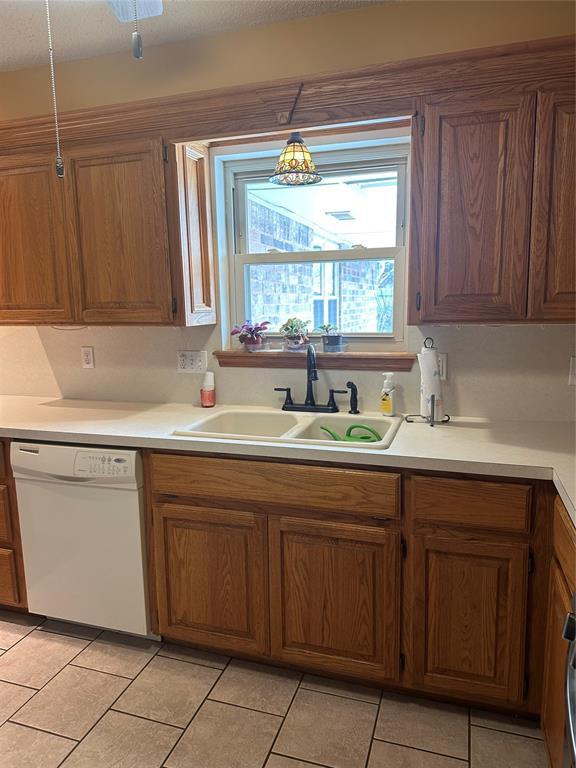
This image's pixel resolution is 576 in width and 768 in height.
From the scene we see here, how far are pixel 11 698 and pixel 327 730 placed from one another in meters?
1.15

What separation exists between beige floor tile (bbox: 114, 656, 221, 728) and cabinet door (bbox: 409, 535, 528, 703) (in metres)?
0.81

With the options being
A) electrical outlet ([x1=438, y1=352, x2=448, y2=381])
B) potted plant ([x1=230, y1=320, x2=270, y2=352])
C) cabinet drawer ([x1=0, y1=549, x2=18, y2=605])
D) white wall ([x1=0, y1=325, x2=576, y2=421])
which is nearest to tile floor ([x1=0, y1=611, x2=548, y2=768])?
cabinet drawer ([x1=0, y1=549, x2=18, y2=605])

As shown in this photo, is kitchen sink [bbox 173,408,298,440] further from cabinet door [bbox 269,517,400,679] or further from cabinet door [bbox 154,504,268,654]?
cabinet door [bbox 269,517,400,679]

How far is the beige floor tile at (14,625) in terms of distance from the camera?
7.61ft

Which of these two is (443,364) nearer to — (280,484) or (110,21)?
(280,484)

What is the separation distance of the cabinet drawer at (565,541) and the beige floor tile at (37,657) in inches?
74.4

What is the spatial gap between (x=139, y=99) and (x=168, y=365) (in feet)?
3.93

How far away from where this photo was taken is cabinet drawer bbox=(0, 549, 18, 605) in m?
2.36

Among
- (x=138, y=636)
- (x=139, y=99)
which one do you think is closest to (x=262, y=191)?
(x=139, y=99)

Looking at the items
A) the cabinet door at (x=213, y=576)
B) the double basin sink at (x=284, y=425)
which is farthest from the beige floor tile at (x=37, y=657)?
the double basin sink at (x=284, y=425)

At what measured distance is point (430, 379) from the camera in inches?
84.1

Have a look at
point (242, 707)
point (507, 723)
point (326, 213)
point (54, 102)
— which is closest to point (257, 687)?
point (242, 707)

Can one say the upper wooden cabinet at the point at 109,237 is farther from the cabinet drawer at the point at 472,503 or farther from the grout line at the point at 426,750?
the grout line at the point at 426,750

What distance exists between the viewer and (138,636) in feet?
7.59
